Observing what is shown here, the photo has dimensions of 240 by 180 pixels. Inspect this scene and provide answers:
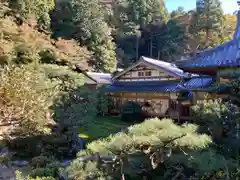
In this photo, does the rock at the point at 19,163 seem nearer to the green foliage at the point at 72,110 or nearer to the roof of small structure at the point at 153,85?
the green foliage at the point at 72,110

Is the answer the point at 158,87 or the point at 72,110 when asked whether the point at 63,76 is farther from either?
the point at 158,87

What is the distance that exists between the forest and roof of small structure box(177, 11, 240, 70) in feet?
3.65

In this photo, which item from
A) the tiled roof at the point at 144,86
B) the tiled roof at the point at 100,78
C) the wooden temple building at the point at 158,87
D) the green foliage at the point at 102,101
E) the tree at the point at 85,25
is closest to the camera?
the wooden temple building at the point at 158,87

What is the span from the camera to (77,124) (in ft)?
33.1

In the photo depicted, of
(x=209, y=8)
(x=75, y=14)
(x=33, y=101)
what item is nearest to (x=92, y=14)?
(x=75, y=14)

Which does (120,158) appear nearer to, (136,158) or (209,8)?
(136,158)

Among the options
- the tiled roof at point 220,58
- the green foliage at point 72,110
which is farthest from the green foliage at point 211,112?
the green foliage at point 72,110

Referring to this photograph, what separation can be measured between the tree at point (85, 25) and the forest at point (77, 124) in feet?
0.32

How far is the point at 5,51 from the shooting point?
11.1 meters

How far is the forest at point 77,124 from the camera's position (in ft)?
13.0

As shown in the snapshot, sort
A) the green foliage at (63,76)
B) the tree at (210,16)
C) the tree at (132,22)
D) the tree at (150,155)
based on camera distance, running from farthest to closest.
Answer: the tree at (132,22)
the tree at (210,16)
the green foliage at (63,76)
the tree at (150,155)

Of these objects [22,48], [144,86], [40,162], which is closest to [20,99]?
[40,162]

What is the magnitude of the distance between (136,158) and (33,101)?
9.02 ft

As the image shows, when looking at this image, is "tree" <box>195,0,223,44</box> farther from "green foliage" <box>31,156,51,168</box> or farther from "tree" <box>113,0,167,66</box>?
"green foliage" <box>31,156,51,168</box>
